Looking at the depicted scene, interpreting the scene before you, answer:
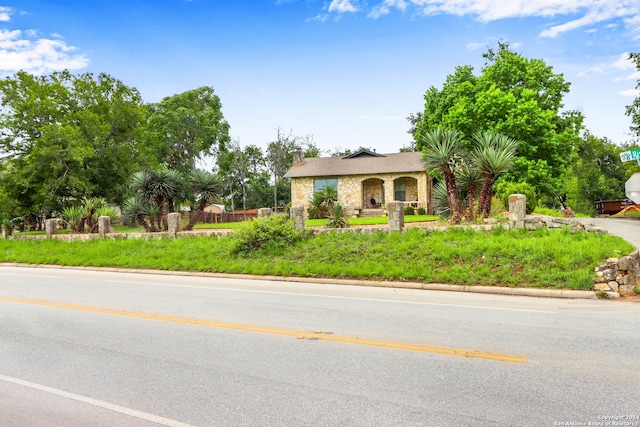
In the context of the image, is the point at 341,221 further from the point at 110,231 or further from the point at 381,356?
the point at 381,356

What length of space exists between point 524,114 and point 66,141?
26.9 m

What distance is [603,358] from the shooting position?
5555 millimetres

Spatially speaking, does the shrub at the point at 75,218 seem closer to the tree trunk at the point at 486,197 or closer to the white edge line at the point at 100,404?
the tree trunk at the point at 486,197

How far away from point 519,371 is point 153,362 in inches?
165

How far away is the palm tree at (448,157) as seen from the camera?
676 inches

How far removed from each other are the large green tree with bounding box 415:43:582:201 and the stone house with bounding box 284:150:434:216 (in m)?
5.96

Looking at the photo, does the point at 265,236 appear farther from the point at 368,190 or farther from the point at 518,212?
the point at 368,190

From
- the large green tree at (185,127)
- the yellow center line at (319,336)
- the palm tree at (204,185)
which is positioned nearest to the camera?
the yellow center line at (319,336)

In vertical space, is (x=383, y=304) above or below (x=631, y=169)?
below

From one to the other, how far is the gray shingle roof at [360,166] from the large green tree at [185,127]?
14.0 meters

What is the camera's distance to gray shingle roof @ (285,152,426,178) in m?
39.6

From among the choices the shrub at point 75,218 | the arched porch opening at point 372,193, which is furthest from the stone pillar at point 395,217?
the arched porch opening at point 372,193

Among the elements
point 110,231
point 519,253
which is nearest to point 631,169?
point 519,253

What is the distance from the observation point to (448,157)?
17188mm
